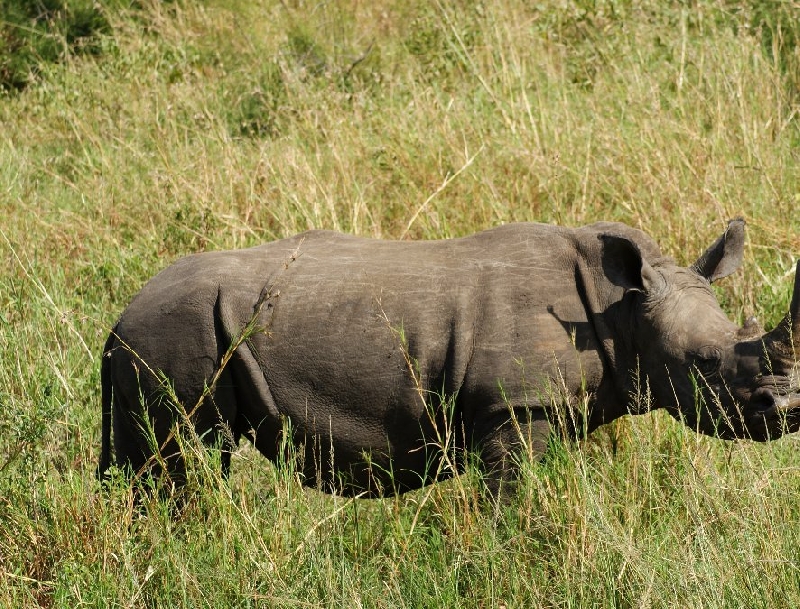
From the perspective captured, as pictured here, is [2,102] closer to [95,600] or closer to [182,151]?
[182,151]

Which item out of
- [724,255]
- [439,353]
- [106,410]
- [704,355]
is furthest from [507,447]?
[106,410]

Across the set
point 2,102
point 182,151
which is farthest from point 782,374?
point 2,102

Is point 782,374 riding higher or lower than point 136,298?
lower

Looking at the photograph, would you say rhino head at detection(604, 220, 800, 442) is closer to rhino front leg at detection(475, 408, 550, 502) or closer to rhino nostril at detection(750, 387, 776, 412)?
rhino nostril at detection(750, 387, 776, 412)

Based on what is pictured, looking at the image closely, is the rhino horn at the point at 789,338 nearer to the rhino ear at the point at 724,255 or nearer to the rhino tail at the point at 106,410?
the rhino ear at the point at 724,255

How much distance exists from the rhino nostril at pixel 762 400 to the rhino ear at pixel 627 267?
0.55 metres

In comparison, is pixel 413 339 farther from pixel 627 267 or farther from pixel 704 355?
pixel 704 355

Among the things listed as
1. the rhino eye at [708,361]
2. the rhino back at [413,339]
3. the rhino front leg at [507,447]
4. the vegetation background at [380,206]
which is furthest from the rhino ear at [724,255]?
the rhino front leg at [507,447]

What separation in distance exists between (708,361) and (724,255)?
0.54 m

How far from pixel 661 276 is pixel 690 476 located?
0.80 meters

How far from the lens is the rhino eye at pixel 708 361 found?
14.5 ft

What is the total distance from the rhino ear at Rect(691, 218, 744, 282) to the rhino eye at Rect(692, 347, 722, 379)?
44 centimetres

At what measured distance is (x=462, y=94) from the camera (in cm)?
855

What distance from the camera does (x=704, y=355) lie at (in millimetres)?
4430
